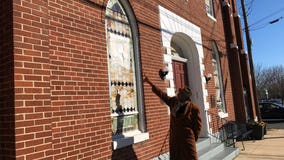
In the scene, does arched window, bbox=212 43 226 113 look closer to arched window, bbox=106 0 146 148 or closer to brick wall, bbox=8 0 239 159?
brick wall, bbox=8 0 239 159

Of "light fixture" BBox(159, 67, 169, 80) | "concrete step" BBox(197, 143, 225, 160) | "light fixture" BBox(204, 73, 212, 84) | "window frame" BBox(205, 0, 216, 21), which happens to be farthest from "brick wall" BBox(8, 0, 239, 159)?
"window frame" BBox(205, 0, 216, 21)

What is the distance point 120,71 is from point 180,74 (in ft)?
12.3

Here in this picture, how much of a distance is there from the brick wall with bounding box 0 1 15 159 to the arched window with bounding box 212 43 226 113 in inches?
355

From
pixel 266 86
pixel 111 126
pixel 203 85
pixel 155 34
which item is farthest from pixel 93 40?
pixel 266 86

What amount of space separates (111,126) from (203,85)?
5.16 m

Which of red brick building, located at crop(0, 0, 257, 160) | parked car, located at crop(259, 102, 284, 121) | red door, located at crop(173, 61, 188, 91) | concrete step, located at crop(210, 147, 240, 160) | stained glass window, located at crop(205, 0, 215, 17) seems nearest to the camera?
red brick building, located at crop(0, 0, 257, 160)

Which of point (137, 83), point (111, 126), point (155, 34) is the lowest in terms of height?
point (111, 126)

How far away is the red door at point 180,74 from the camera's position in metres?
9.27

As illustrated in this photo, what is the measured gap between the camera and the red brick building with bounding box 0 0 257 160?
3865 millimetres

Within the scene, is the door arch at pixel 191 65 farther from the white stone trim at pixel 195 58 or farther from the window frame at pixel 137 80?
the window frame at pixel 137 80

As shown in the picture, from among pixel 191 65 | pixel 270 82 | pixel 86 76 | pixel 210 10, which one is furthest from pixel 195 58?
pixel 270 82

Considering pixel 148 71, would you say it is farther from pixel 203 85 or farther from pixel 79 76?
pixel 203 85

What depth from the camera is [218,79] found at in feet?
41.0

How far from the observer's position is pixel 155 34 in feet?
24.8
